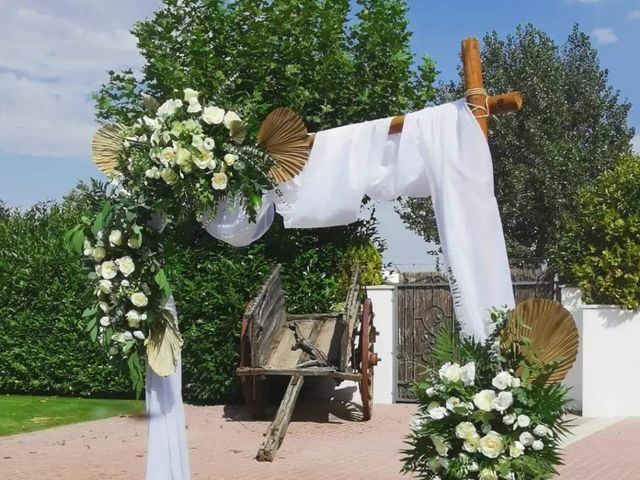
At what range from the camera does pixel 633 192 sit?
10820 mm

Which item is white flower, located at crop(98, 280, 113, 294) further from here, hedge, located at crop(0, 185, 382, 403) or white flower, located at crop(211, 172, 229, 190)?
hedge, located at crop(0, 185, 382, 403)

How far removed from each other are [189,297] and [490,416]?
25.4ft

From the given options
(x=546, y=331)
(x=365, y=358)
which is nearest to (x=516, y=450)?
(x=546, y=331)

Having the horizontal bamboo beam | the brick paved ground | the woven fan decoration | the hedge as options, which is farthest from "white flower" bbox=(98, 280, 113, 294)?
the hedge

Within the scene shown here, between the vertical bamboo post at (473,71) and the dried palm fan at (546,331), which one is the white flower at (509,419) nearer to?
the dried palm fan at (546,331)

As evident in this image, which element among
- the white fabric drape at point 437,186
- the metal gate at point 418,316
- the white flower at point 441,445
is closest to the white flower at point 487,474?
the white flower at point 441,445

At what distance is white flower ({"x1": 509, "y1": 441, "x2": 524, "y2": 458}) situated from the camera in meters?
4.38

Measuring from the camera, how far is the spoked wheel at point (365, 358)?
32.4 ft

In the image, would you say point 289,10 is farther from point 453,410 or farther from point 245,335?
point 453,410

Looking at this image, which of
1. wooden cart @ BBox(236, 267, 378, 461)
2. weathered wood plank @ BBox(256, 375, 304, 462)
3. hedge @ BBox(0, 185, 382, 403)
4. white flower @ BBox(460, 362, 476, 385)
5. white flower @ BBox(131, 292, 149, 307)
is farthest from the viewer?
hedge @ BBox(0, 185, 382, 403)

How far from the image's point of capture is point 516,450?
4383mm

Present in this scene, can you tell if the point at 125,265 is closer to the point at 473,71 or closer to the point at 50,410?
the point at 473,71

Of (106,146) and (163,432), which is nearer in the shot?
(163,432)

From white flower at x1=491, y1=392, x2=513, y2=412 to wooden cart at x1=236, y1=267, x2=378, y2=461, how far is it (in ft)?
14.7
